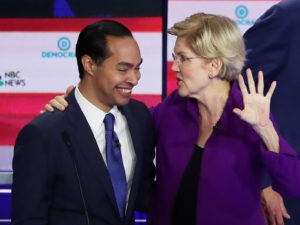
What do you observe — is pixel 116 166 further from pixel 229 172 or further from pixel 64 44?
pixel 64 44

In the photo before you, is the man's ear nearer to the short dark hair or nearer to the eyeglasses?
the short dark hair

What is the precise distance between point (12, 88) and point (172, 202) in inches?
66.5

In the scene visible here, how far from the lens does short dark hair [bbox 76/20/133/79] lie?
198 centimetres

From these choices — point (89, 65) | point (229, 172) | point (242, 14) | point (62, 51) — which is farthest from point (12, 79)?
point (229, 172)

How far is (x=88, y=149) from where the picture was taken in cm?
191

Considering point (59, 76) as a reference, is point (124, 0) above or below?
above

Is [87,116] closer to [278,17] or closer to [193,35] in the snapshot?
[193,35]

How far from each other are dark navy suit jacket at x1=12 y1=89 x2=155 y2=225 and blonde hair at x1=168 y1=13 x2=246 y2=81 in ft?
1.59

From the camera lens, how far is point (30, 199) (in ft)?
5.90

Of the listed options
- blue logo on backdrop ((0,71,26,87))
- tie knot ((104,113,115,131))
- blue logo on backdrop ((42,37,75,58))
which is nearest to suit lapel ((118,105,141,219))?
tie knot ((104,113,115,131))

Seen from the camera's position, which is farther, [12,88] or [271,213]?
[12,88]

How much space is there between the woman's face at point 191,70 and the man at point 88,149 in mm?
180

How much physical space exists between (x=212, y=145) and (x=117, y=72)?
44cm

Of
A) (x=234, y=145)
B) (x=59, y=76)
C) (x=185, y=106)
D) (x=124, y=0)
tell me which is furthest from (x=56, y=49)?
(x=234, y=145)
